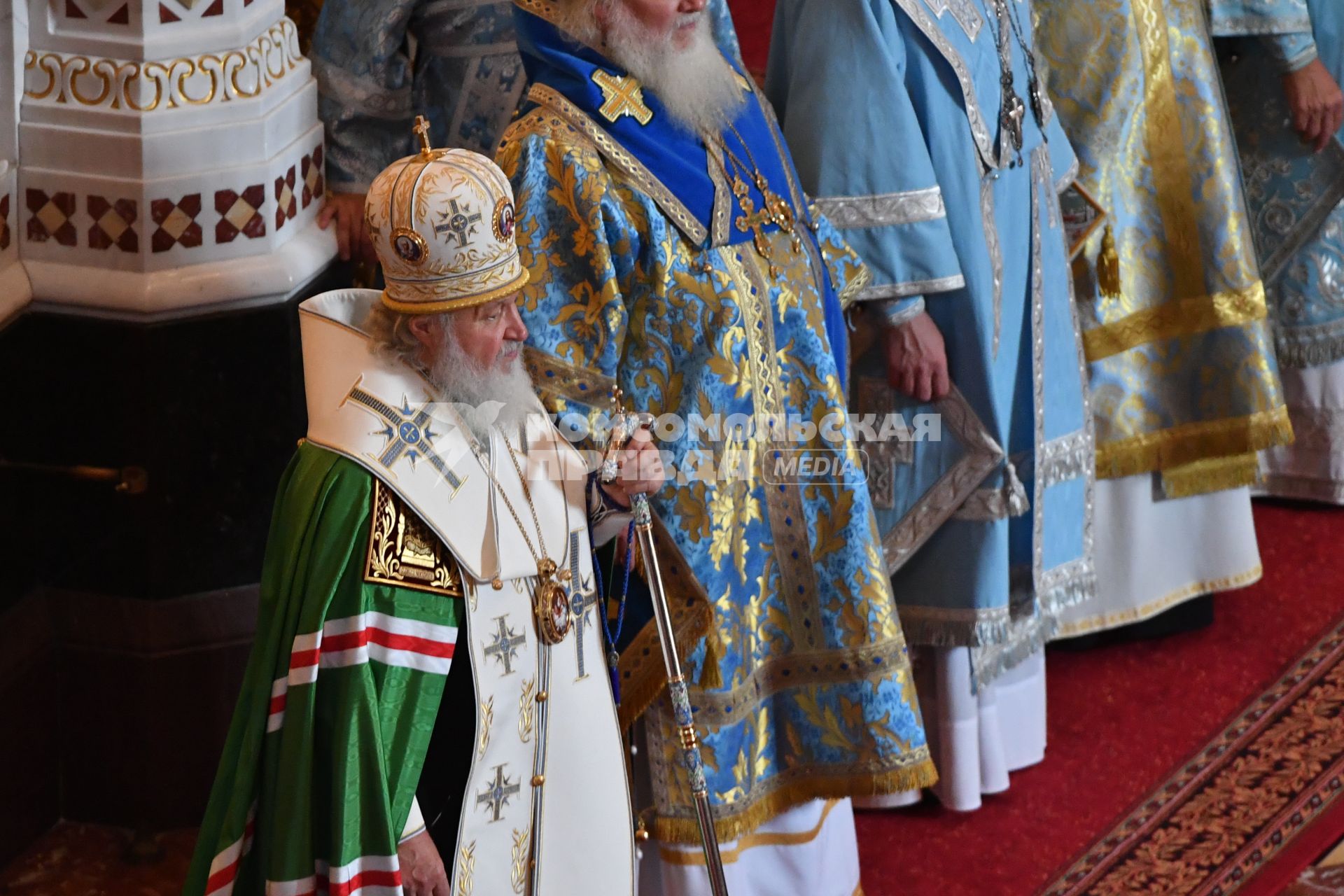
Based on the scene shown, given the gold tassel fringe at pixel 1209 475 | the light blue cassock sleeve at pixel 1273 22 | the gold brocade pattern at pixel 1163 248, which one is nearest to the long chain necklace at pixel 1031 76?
the gold brocade pattern at pixel 1163 248

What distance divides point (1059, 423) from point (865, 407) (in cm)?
57

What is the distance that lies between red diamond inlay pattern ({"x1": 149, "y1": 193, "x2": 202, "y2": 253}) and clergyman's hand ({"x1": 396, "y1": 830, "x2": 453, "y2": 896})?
1.36m

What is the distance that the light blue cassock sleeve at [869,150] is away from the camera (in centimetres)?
377

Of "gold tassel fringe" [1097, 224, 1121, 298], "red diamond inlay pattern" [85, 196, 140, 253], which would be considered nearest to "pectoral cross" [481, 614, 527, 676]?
"red diamond inlay pattern" [85, 196, 140, 253]

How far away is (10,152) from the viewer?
135 inches

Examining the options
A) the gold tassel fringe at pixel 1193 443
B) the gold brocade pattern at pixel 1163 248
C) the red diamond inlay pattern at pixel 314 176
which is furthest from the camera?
the gold tassel fringe at pixel 1193 443

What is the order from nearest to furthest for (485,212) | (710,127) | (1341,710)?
(485,212) → (710,127) → (1341,710)

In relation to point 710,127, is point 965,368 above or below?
below

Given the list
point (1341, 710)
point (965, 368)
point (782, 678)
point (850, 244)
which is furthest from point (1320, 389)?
point (782, 678)

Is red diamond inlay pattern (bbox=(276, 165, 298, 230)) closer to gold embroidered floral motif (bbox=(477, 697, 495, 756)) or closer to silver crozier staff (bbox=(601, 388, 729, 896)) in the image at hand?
silver crozier staff (bbox=(601, 388, 729, 896))

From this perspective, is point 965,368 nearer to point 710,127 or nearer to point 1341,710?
point 710,127

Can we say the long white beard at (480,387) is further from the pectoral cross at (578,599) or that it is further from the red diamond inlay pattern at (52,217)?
the red diamond inlay pattern at (52,217)

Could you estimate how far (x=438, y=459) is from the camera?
2.72 metres

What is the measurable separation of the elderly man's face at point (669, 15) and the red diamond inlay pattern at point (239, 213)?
0.87 metres
